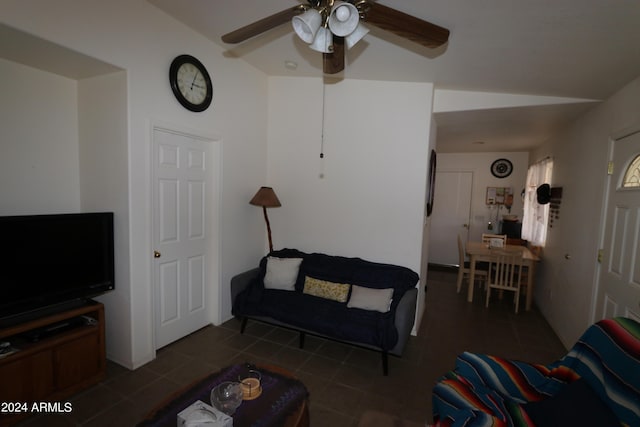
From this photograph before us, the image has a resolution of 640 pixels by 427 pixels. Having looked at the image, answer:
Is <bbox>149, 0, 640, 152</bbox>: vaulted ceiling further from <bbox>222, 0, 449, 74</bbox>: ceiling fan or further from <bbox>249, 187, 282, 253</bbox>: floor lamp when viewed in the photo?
<bbox>249, 187, 282, 253</bbox>: floor lamp

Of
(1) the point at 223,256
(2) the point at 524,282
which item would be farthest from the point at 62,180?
(2) the point at 524,282

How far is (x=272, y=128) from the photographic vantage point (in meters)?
3.72

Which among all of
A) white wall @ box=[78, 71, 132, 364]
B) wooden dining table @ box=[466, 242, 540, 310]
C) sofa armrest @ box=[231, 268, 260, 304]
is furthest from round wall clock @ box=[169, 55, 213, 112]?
wooden dining table @ box=[466, 242, 540, 310]

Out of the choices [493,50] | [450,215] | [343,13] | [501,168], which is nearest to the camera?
[343,13]

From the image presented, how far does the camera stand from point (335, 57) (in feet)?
5.88

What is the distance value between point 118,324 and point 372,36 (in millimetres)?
3039

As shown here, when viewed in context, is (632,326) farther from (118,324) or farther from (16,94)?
(16,94)

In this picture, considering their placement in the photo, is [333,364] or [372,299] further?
[372,299]

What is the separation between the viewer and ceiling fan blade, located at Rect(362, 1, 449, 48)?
138 centimetres

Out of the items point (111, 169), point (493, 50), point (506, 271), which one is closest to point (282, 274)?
point (111, 169)

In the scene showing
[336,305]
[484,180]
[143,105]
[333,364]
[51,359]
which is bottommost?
[333,364]

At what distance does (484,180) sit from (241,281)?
5357 mm

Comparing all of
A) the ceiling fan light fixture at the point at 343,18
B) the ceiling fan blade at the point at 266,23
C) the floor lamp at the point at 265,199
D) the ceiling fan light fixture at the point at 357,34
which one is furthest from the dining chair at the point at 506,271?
the ceiling fan blade at the point at 266,23

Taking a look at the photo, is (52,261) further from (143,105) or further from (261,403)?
(261,403)
